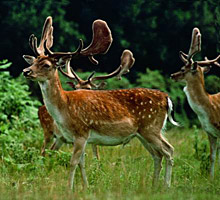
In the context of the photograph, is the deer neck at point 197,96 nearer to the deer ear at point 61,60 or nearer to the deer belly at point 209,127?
the deer belly at point 209,127

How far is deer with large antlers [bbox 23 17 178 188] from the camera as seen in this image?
6.50 m

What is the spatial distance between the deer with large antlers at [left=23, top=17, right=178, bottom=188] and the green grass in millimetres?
230

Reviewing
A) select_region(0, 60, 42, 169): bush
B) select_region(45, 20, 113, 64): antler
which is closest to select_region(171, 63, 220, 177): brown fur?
select_region(45, 20, 113, 64): antler

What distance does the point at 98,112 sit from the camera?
22.0ft

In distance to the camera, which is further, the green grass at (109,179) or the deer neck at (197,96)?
the deer neck at (197,96)

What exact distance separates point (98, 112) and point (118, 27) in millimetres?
9571

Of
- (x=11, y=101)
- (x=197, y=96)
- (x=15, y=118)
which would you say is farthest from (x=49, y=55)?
(x=11, y=101)

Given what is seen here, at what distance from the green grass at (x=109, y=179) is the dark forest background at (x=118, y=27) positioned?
23.4 ft

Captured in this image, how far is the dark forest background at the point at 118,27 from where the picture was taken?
15.4m

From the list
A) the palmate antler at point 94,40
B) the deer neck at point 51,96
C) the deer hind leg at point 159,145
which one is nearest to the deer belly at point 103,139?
the deer hind leg at point 159,145

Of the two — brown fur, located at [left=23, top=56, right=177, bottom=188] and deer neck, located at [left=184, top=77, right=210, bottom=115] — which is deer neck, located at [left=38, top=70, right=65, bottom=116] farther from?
deer neck, located at [left=184, top=77, right=210, bottom=115]

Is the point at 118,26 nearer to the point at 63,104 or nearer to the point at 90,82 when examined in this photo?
the point at 90,82

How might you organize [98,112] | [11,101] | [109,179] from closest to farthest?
[109,179], [98,112], [11,101]

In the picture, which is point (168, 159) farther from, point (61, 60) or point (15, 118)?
point (15, 118)
